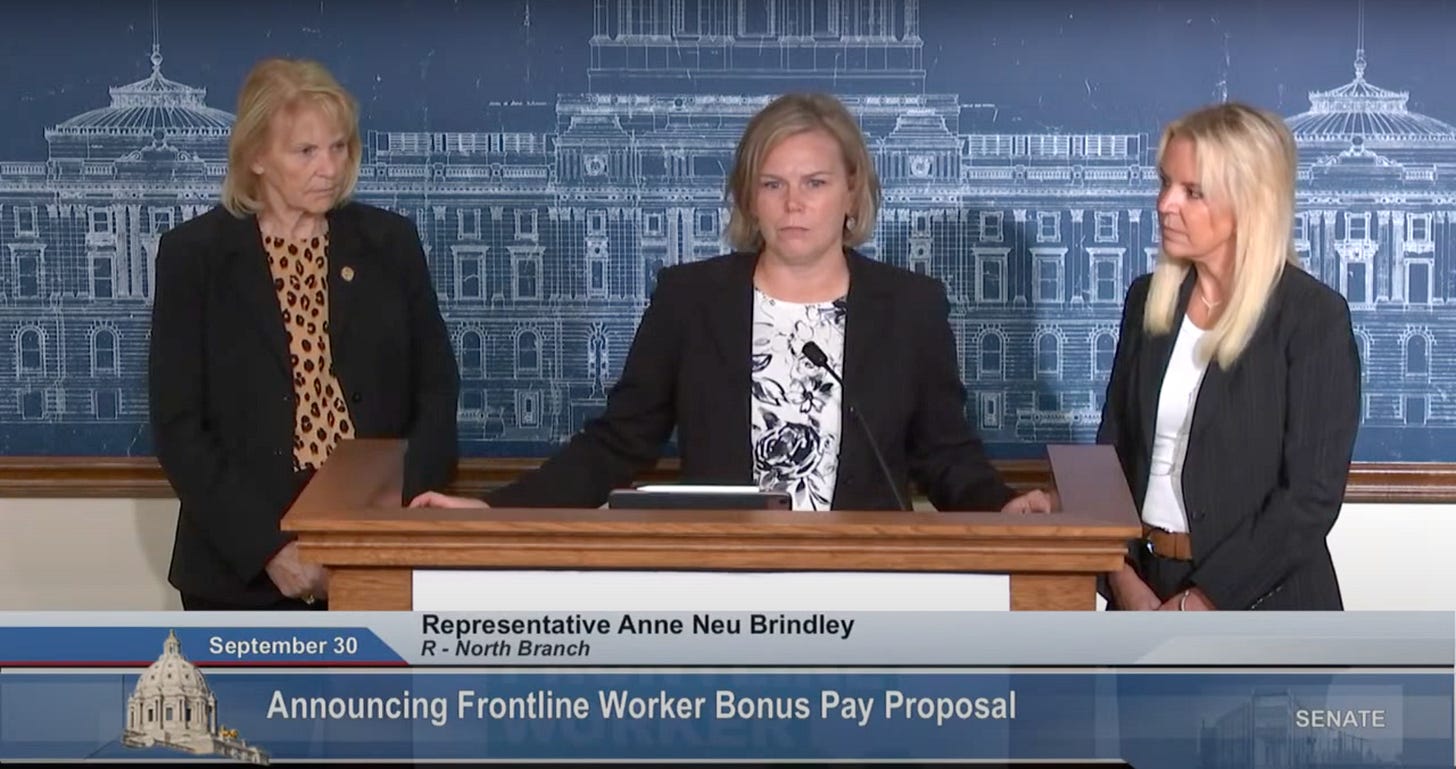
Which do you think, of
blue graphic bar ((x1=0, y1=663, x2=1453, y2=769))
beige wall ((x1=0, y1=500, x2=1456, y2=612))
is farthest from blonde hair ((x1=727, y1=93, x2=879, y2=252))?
beige wall ((x1=0, y1=500, x2=1456, y2=612))

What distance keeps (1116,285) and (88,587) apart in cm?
229

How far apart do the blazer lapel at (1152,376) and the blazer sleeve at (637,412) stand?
779 millimetres

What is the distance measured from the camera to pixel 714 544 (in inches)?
106

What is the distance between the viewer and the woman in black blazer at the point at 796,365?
3.52 metres

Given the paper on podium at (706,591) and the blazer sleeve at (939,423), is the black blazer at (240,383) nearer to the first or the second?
the blazer sleeve at (939,423)

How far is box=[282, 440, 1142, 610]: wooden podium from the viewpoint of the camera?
8.80 feet

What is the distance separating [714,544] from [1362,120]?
7.35 ft

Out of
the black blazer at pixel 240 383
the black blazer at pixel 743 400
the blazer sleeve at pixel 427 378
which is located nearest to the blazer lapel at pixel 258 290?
the black blazer at pixel 240 383

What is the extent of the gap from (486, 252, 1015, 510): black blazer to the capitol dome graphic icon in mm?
743

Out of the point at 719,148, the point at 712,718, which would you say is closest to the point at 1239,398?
the point at 712,718

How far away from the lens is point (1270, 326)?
340cm

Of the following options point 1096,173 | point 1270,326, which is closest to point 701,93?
point 1096,173

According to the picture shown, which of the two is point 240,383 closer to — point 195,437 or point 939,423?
point 195,437

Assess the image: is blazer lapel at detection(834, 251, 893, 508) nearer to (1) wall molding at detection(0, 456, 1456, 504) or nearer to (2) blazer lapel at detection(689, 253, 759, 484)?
(2) blazer lapel at detection(689, 253, 759, 484)
